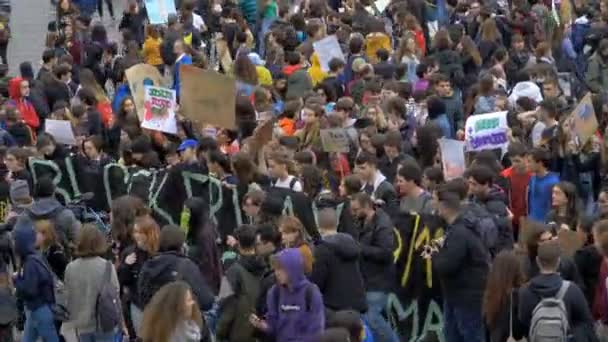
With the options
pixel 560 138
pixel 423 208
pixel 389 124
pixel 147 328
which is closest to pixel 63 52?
pixel 389 124

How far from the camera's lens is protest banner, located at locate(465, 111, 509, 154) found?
1661 cm

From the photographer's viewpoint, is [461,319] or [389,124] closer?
[461,319]

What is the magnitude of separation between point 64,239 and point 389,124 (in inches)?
178

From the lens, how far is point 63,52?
23.1 m

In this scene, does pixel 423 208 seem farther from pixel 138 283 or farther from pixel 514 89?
pixel 514 89

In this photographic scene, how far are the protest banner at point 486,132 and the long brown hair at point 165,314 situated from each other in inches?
249

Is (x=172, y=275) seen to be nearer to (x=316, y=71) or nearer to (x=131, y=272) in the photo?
(x=131, y=272)

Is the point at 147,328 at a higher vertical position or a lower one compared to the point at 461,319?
higher

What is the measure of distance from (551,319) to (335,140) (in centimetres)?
492

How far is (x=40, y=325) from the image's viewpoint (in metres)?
13.0

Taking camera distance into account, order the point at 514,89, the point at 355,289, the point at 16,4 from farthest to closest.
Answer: the point at 16,4 → the point at 514,89 → the point at 355,289

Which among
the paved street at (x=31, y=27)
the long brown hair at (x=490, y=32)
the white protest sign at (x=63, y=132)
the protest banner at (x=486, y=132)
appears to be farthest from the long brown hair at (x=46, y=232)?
the paved street at (x=31, y=27)

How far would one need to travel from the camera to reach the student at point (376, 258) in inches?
513

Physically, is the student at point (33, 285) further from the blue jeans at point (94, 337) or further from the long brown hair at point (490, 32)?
the long brown hair at point (490, 32)
